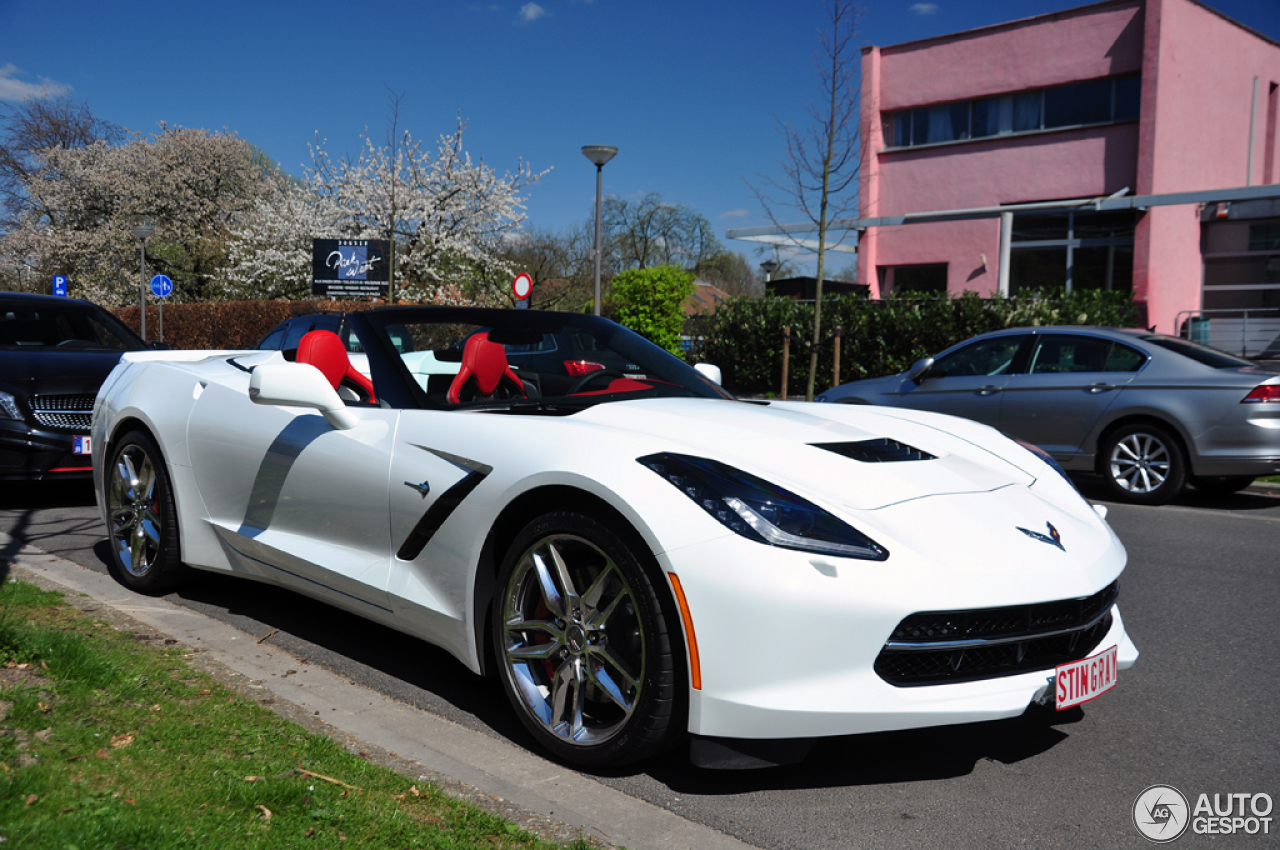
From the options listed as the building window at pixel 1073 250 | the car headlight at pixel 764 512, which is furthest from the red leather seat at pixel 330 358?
the building window at pixel 1073 250

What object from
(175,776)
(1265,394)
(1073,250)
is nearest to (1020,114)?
(1073,250)

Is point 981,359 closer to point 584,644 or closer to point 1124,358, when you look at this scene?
point 1124,358

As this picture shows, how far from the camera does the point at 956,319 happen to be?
56.0 feet

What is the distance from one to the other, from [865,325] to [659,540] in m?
15.9

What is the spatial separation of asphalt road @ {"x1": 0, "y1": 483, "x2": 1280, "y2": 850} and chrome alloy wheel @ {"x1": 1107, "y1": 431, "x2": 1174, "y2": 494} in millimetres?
3314

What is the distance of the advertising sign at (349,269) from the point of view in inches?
1036

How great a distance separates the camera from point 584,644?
295cm

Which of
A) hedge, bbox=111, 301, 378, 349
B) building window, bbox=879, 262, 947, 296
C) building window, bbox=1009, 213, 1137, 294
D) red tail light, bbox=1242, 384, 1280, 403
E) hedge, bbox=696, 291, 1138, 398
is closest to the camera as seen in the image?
red tail light, bbox=1242, 384, 1280, 403

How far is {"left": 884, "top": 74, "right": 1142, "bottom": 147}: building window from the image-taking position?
73.2 feet

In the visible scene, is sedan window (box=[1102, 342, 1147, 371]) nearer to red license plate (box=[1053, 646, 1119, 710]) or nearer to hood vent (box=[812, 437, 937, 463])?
hood vent (box=[812, 437, 937, 463])

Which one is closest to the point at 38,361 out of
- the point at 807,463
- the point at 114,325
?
the point at 114,325

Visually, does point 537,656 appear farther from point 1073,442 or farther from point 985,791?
point 1073,442

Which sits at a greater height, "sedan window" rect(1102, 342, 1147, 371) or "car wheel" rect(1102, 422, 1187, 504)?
"sedan window" rect(1102, 342, 1147, 371)

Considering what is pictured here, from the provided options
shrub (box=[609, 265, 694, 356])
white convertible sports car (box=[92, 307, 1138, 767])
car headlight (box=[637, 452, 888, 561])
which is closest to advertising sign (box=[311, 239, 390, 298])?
shrub (box=[609, 265, 694, 356])
